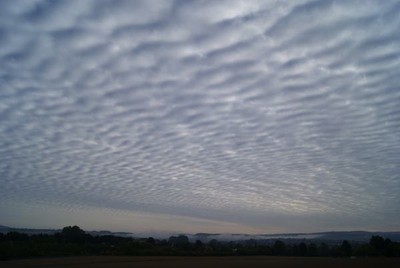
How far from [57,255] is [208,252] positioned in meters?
32.6

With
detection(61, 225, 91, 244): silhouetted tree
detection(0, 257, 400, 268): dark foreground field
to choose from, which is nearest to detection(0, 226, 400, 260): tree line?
detection(61, 225, 91, 244): silhouetted tree

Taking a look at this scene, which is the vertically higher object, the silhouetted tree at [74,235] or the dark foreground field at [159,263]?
the silhouetted tree at [74,235]

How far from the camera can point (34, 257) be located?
7225 cm

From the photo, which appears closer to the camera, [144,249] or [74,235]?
[144,249]

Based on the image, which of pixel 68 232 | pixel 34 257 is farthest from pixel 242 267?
pixel 68 232

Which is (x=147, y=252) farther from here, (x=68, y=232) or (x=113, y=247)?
(x=68, y=232)

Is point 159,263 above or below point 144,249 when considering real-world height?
below

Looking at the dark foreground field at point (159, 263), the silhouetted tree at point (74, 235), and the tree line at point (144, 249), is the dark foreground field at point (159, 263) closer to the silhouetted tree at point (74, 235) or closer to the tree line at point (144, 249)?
the tree line at point (144, 249)

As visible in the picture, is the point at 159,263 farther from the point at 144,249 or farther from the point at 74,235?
the point at 74,235

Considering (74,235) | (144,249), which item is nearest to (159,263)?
(144,249)

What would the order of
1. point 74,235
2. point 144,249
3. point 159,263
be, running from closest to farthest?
1. point 159,263
2. point 144,249
3. point 74,235

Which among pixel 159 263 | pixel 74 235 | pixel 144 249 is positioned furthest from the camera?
pixel 74 235

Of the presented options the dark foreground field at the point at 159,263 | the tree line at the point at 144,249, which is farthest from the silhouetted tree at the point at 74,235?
the dark foreground field at the point at 159,263

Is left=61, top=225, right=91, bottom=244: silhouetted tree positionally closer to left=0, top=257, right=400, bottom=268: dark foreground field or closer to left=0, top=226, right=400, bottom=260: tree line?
left=0, top=226, right=400, bottom=260: tree line
